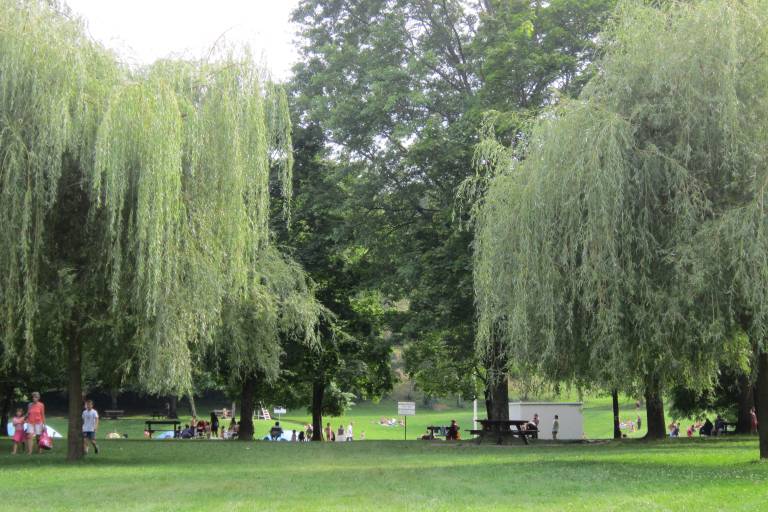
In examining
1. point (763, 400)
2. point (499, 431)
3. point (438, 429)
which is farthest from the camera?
point (438, 429)

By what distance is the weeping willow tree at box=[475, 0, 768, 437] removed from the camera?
14.5 m

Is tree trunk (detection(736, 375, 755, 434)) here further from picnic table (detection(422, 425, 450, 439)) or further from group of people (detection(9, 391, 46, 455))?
group of people (detection(9, 391, 46, 455))

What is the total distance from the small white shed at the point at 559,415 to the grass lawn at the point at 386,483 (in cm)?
1651

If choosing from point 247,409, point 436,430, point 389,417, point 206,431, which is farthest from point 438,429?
point 389,417

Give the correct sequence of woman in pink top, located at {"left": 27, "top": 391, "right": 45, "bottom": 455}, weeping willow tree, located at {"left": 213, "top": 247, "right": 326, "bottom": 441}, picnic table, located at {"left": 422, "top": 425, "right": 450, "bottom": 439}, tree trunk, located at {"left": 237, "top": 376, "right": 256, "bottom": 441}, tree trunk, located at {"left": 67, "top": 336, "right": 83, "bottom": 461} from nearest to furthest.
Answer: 1. tree trunk, located at {"left": 67, "top": 336, "right": 83, "bottom": 461}
2. woman in pink top, located at {"left": 27, "top": 391, "right": 45, "bottom": 455}
3. weeping willow tree, located at {"left": 213, "top": 247, "right": 326, "bottom": 441}
4. tree trunk, located at {"left": 237, "top": 376, "right": 256, "bottom": 441}
5. picnic table, located at {"left": 422, "top": 425, "right": 450, "bottom": 439}

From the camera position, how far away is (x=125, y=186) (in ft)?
51.0

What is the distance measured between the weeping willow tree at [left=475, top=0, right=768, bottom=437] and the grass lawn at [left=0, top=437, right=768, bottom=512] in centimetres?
209

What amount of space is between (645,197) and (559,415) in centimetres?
2323

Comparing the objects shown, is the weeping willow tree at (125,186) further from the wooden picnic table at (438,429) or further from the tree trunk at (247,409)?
the wooden picnic table at (438,429)

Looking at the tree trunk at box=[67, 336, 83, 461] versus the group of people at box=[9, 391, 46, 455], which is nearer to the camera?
the tree trunk at box=[67, 336, 83, 461]

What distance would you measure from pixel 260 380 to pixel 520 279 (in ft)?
61.3

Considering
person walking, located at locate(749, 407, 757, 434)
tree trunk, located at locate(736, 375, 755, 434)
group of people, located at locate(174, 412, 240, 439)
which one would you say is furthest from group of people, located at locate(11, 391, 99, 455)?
person walking, located at locate(749, 407, 757, 434)

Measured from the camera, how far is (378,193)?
2905cm

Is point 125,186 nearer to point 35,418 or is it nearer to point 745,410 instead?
point 35,418
